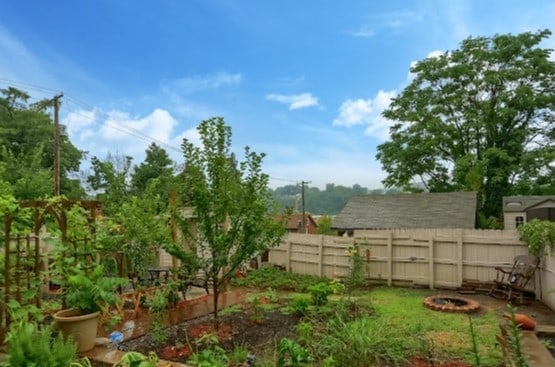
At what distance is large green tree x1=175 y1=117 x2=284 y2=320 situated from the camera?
16.7 ft

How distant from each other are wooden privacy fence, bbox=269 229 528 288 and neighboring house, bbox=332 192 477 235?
111 inches

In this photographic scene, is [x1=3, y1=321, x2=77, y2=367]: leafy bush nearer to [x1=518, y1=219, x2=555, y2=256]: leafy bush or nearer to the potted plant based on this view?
the potted plant

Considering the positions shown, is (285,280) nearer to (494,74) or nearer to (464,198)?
(464,198)

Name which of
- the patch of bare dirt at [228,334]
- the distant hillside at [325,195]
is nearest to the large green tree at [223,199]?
the patch of bare dirt at [228,334]

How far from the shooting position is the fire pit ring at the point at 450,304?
6.88 metres

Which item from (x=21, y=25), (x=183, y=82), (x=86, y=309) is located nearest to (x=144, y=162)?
(x=183, y=82)

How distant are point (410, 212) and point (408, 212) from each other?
68 mm

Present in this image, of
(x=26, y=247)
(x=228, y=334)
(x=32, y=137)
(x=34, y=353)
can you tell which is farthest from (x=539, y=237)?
(x=32, y=137)

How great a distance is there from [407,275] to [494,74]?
13.2 metres

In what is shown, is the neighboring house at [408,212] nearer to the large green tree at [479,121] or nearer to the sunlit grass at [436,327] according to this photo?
the large green tree at [479,121]

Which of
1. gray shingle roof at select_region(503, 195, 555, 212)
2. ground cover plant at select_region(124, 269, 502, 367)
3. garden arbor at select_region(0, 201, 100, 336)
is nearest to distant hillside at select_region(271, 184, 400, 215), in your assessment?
gray shingle roof at select_region(503, 195, 555, 212)

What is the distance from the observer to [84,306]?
4.26 meters

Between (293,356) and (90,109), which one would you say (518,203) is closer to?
(293,356)

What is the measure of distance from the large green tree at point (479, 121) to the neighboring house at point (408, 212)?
376 cm
